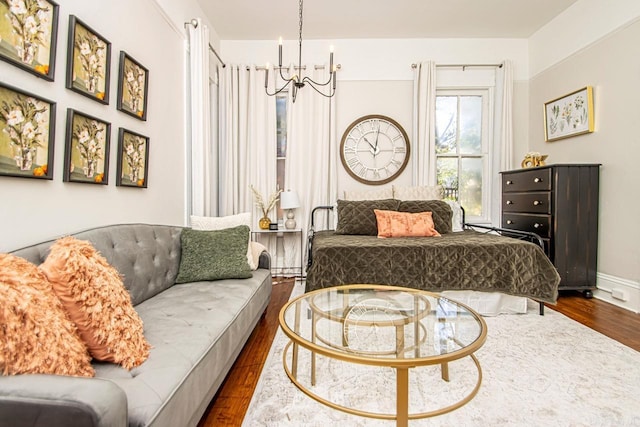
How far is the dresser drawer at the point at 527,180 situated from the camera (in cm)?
313

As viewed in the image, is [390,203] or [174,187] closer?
[174,187]

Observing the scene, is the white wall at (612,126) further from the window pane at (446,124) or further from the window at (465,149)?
the window pane at (446,124)

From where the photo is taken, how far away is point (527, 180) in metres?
3.38

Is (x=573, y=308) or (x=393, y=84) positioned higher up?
(x=393, y=84)

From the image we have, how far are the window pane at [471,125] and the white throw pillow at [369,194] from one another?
1.28 m

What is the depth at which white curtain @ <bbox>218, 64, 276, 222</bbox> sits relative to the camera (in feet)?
13.1

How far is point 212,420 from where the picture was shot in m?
1.40

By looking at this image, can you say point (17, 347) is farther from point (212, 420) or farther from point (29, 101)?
point (29, 101)

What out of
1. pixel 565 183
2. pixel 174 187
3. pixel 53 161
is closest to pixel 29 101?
pixel 53 161

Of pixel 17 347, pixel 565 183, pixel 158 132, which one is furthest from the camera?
pixel 565 183

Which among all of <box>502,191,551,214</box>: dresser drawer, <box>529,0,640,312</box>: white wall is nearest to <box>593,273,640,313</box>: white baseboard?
<box>529,0,640,312</box>: white wall

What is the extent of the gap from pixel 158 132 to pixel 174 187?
52 centimetres

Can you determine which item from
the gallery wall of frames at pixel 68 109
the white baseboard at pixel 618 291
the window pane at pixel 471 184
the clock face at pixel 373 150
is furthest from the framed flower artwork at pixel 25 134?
the white baseboard at pixel 618 291

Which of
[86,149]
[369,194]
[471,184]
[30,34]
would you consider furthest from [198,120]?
[471,184]
